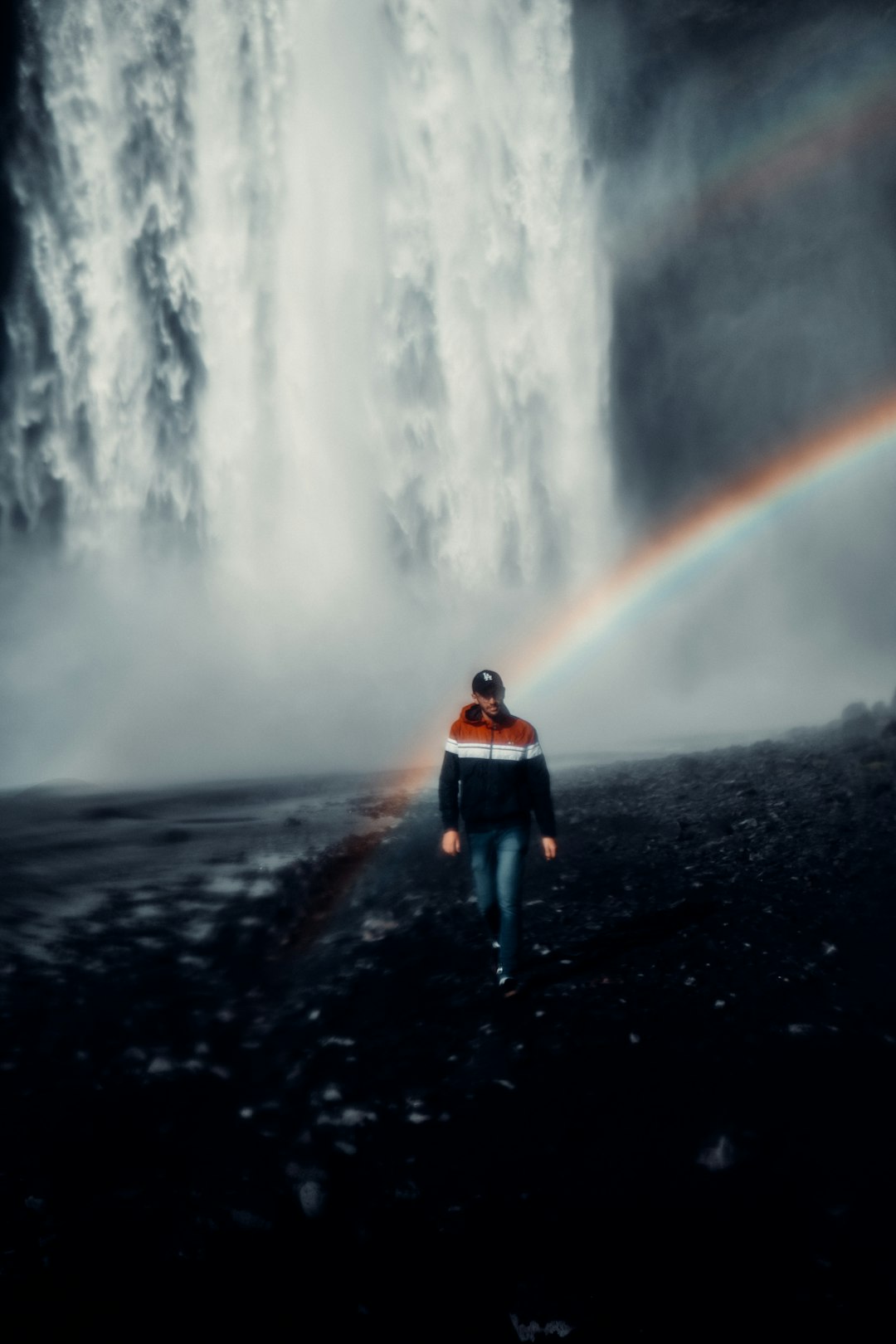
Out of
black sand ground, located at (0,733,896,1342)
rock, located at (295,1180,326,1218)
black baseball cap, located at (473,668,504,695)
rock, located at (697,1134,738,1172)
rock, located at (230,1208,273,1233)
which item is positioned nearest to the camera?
black sand ground, located at (0,733,896,1342)

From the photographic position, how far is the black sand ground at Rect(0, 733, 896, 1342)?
9.68 feet

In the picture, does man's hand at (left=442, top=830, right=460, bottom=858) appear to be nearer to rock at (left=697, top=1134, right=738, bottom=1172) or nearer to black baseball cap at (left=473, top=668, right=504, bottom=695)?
black baseball cap at (left=473, top=668, right=504, bottom=695)

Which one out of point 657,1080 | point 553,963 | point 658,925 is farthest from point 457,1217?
point 658,925

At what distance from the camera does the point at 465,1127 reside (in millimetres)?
4160

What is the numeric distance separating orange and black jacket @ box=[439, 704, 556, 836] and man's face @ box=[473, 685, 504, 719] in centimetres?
5

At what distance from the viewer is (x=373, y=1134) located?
13.6 feet

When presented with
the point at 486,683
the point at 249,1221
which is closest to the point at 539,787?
the point at 486,683

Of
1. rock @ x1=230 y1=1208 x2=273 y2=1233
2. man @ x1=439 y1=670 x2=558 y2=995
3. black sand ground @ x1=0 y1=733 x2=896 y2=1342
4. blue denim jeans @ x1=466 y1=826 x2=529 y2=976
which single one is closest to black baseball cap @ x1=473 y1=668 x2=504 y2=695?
man @ x1=439 y1=670 x2=558 y2=995

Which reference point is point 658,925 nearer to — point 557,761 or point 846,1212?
point 846,1212

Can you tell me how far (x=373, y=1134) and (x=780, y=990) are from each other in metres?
3.09

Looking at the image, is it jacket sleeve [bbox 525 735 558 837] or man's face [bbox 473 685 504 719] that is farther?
jacket sleeve [bbox 525 735 558 837]

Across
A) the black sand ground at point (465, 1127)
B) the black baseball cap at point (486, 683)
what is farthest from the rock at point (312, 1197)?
the black baseball cap at point (486, 683)

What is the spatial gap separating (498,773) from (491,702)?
21.6 inches

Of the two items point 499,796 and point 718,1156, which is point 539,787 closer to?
point 499,796
